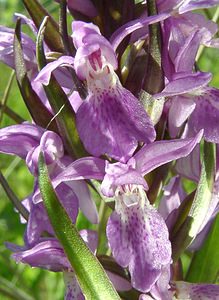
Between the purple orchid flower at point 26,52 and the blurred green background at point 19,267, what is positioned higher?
the purple orchid flower at point 26,52

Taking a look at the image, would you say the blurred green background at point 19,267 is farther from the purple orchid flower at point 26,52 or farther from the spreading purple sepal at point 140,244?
the spreading purple sepal at point 140,244

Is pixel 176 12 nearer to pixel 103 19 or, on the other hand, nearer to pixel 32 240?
pixel 103 19

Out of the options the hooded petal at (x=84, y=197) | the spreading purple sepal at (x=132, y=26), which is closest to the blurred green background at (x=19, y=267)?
the hooded petal at (x=84, y=197)

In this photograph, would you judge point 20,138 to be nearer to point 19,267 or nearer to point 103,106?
point 103,106

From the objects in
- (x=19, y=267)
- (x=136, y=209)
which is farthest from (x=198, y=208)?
(x=19, y=267)

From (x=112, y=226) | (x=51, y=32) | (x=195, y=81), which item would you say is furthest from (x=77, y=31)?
(x=112, y=226)

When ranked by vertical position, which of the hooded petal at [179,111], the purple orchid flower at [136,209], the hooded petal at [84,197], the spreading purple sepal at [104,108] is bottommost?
the hooded petal at [84,197]
